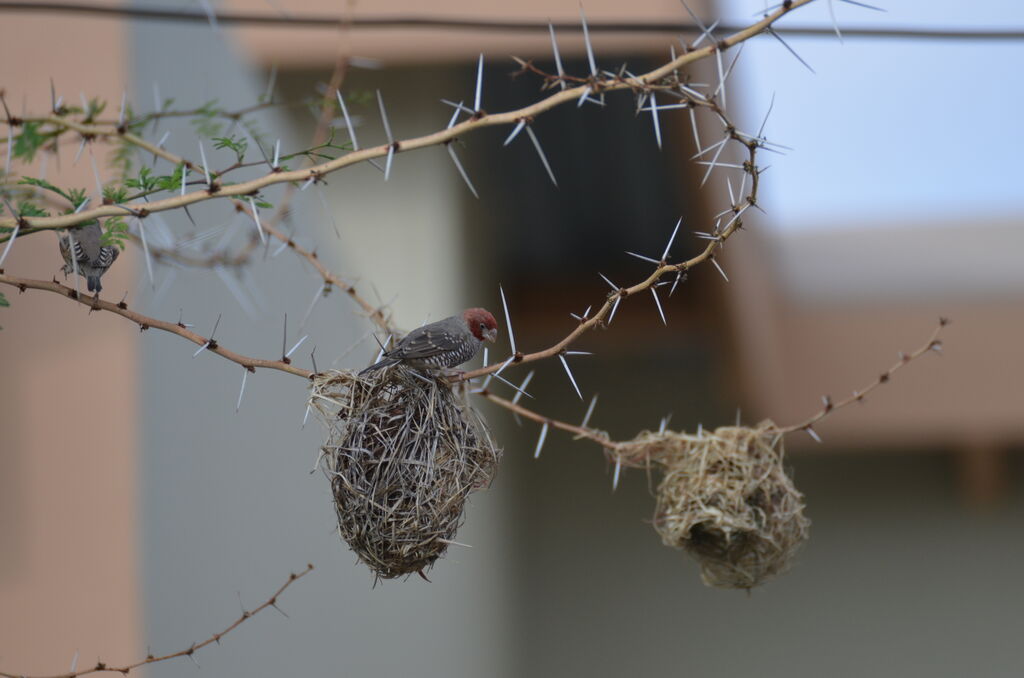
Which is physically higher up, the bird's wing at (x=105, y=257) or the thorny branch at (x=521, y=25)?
the thorny branch at (x=521, y=25)

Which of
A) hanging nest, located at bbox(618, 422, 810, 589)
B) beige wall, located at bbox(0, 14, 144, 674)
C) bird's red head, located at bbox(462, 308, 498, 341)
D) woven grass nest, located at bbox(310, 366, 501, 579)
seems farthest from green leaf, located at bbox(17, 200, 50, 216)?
beige wall, located at bbox(0, 14, 144, 674)

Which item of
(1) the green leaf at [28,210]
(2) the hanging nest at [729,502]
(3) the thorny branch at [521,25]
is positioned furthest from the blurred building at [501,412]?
(2) the hanging nest at [729,502]

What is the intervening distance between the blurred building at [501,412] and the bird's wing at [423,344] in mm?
296

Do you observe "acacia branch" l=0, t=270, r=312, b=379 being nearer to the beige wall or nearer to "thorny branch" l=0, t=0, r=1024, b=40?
"thorny branch" l=0, t=0, r=1024, b=40

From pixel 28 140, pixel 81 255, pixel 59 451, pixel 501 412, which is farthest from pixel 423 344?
pixel 501 412

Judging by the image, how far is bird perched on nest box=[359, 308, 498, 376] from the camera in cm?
186

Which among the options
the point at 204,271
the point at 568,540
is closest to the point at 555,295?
the point at 568,540

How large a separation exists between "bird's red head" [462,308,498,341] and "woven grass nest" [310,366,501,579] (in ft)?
0.53

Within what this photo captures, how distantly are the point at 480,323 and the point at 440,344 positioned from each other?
218 mm

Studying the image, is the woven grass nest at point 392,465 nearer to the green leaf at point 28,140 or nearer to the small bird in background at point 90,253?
the small bird in background at point 90,253

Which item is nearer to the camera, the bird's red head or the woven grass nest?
the woven grass nest

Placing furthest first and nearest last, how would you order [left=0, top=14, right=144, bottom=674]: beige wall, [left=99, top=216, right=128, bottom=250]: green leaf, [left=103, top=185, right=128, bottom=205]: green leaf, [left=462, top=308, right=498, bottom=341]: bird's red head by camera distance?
1. [left=0, top=14, right=144, bottom=674]: beige wall
2. [left=462, top=308, right=498, bottom=341]: bird's red head
3. [left=99, top=216, right=128, bottom=250]: green leaf
4. [left=103, top=185, right=128, bottom=205]: green leaf

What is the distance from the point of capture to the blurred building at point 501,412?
134 inches

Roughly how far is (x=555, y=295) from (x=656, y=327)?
2.64ft
